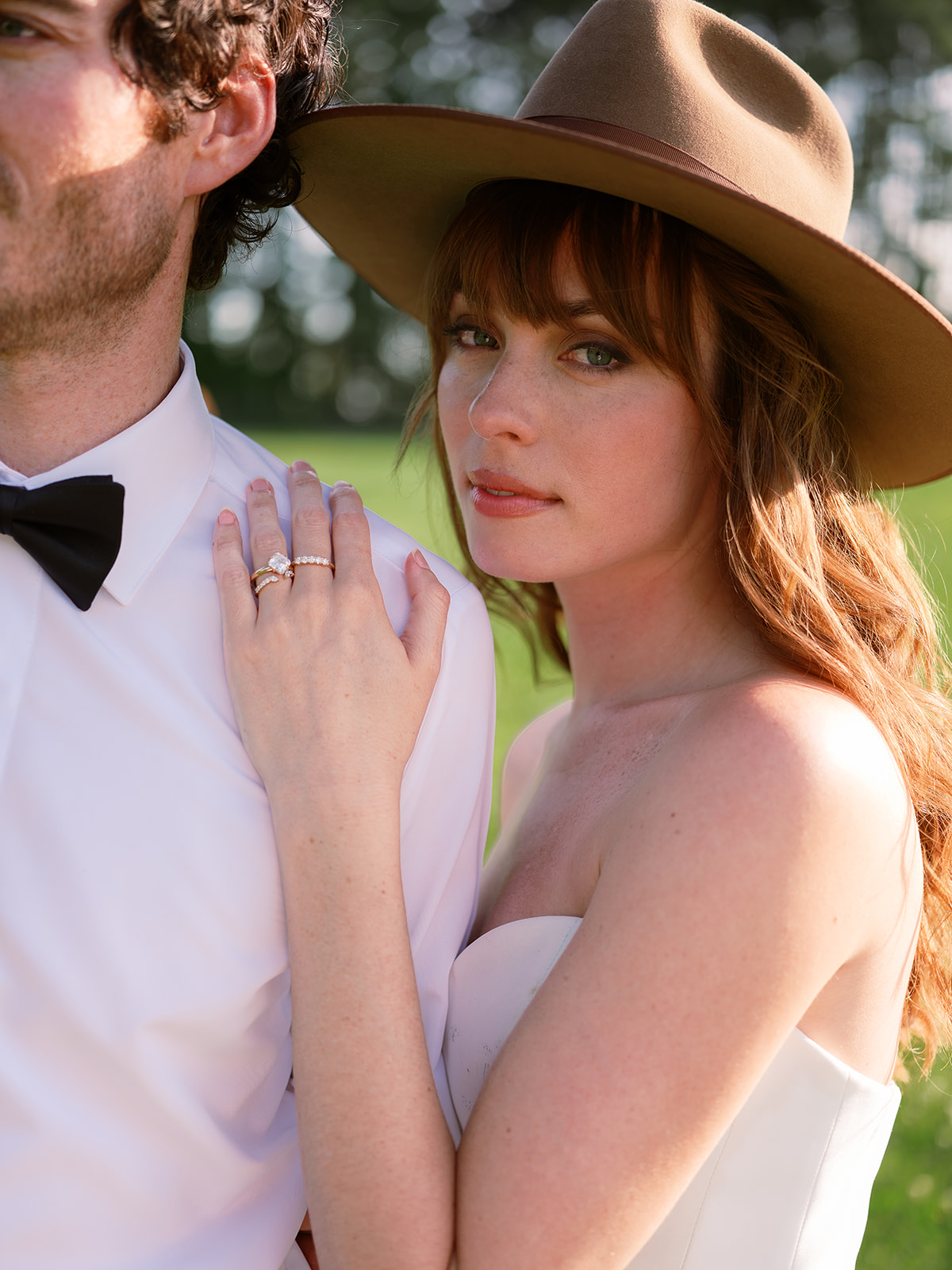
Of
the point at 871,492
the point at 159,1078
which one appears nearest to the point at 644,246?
the point at 871,492

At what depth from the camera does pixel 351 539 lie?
6.75 feet

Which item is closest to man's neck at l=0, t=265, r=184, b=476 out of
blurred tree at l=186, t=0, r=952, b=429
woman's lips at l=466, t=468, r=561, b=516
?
woman's lips at l=466, t=468, r=561, b=516

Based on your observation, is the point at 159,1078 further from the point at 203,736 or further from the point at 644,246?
the point at 644,246

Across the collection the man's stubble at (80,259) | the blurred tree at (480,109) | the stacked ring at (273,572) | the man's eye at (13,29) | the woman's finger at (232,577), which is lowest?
the blurred tree at (480,109)

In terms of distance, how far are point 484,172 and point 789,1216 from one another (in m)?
1.91

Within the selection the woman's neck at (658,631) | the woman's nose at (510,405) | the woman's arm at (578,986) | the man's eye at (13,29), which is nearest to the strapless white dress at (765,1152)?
the woman's arm at (578,986)

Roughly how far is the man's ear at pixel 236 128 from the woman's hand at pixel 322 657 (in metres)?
0.54

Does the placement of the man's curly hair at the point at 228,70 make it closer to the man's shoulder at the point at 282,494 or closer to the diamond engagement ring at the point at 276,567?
the man's shoulder at the point at 282,494

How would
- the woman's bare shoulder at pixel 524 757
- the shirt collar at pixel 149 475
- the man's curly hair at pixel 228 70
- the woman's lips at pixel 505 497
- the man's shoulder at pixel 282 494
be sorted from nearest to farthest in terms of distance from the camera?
the man's curly hair at pixel 228 70 → the shirt collar at pixel 149 475 → the man's shoulder at pixel 282 494 → the woman's lips at pixel 505 497 → the woman's bare shoulder at pixel 524 757

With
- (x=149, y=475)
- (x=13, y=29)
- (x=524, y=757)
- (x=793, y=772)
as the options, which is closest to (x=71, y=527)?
(x=149, y=475)

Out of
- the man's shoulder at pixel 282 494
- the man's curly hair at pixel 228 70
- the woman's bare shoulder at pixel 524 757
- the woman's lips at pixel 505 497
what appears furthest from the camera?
the woman's bare shoulder at pixel 524 757

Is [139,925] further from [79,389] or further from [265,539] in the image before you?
[79,389]

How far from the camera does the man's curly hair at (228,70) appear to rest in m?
1.78

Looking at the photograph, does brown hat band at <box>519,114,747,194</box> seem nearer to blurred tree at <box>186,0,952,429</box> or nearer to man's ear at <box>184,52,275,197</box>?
man's ear at <box>184,52,275,197</box>
